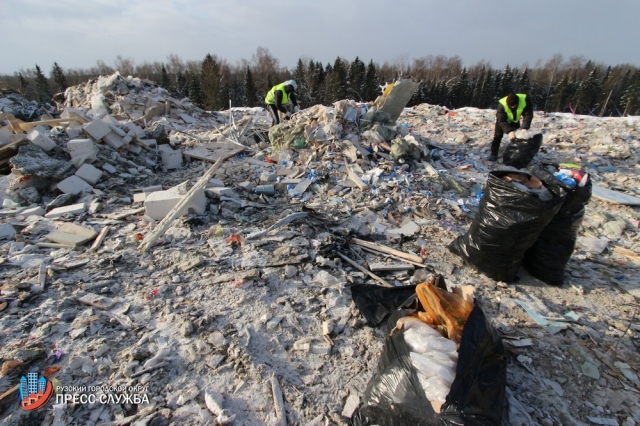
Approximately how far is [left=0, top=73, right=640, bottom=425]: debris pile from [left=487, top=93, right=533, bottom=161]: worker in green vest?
0.77 metres

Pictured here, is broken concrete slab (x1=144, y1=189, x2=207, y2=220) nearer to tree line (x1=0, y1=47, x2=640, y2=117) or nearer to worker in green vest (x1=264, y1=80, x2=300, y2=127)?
worker in green vest (x1=264, y1=80, x2=300, y2=127)

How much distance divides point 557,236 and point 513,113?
3.92 metres

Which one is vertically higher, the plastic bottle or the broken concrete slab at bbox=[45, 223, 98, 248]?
the plastic bottle

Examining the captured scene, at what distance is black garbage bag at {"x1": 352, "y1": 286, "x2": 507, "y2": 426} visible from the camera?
4.44 ft

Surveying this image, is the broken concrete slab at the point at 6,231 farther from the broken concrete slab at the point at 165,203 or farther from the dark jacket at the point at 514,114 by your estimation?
the dark jacket at the point at 514,114

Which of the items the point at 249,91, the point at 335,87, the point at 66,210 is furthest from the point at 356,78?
the point at 66,210

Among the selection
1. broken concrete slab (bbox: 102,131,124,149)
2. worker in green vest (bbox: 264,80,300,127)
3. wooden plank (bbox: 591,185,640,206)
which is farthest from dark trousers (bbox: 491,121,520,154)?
broken concrete slab (bbox: 102,131,124,149)

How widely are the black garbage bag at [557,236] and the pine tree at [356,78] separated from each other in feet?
92.1

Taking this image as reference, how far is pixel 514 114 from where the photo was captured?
5699 mm

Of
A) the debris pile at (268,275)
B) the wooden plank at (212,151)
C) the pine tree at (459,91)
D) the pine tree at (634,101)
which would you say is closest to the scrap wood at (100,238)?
the debris pile at (268,275)

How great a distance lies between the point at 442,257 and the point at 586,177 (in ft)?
4.80

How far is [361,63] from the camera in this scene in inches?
1181

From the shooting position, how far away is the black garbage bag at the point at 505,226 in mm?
2502

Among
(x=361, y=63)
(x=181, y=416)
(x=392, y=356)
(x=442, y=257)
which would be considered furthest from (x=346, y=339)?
(x=361, y=63)
